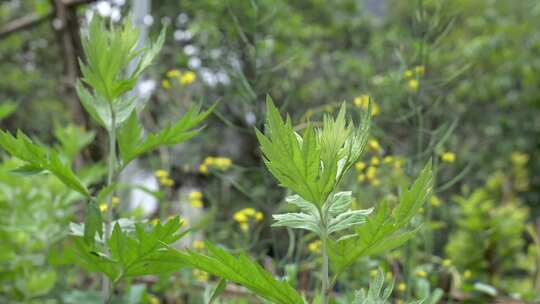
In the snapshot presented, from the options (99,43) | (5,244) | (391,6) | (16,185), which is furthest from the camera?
(391,6)

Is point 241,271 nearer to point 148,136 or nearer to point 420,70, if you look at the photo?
point 148,136

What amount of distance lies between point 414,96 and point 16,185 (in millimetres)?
1131

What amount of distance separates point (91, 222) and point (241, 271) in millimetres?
282

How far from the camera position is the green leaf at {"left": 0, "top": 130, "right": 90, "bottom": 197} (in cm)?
83

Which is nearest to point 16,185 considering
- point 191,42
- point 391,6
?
point 191,42

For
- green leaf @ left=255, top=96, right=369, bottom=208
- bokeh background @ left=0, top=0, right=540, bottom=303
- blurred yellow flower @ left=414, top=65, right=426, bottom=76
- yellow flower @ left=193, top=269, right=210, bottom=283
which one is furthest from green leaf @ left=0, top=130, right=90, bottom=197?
blurred yellow flower @ left=414, top=65, right=426, bottom=76

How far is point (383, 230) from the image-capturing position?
2.28 feet

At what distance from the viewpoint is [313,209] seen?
0.74 meters

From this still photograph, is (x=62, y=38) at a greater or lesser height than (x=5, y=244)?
greater

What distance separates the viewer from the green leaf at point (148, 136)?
0.92 meters

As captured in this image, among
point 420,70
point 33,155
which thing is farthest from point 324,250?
point 420,70

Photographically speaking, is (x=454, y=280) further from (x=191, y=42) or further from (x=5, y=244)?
(x=191, y=42)

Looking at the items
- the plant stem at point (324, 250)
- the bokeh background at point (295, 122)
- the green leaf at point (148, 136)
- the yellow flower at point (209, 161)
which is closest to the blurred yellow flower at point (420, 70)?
the bokeh background at point (295, 122)

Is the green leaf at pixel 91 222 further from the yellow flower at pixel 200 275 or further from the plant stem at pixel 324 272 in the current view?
the yellow flower at pixel 200 275
